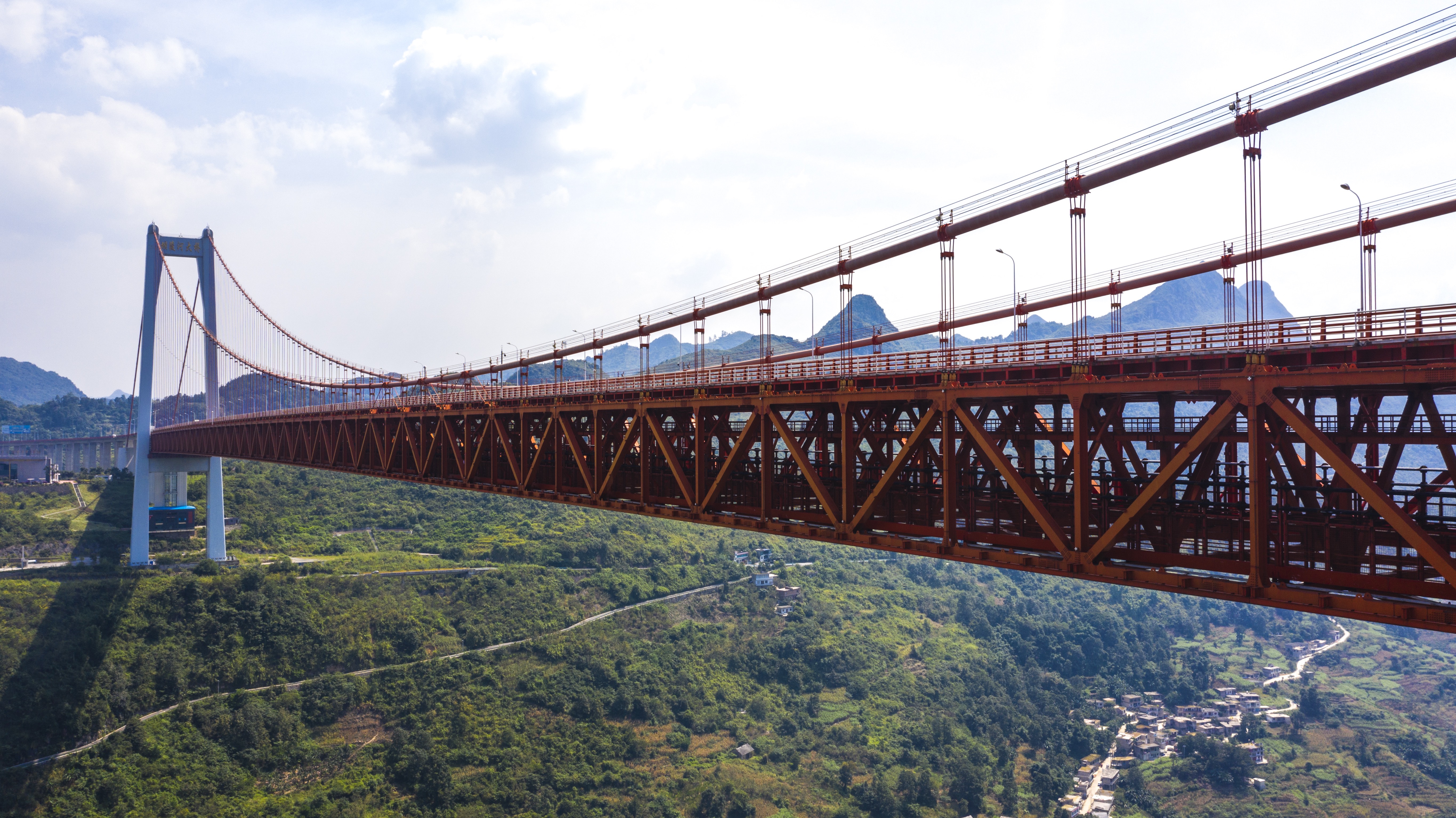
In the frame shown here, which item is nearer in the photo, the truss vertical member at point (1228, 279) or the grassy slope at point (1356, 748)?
the truss vertical member at point (1228, 279)

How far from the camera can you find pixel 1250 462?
559 inches

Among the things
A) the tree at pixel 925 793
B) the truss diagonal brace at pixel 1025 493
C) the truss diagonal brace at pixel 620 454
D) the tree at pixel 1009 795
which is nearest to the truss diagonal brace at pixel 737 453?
the truss diagonal brace at pixel 620 454

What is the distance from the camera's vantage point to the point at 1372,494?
1259cm

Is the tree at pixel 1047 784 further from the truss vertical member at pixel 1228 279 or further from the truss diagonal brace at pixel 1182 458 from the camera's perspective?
the truss diagonal brace at pixel 1182 458

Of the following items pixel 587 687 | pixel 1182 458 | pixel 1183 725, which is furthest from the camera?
pixel 1183 725

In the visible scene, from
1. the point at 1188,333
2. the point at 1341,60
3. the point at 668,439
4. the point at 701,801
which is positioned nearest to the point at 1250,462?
the point at 1188,333

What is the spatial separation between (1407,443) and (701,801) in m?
54.3

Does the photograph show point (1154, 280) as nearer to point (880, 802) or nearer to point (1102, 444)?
point (1102, 444)

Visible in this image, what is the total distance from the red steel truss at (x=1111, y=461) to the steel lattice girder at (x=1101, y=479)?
66mm

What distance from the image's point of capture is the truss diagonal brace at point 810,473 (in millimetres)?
21156

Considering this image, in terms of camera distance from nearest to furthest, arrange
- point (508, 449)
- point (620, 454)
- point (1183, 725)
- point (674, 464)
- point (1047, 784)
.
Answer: point (674, 464) → point (620, 454) → point (508, 449) → point (1047, 784) → point (1183, 725)

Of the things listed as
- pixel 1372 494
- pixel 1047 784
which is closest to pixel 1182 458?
pixel 1372 494

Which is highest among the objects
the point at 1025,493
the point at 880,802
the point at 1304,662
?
the point at 1025,493

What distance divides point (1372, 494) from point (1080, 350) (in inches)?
242
